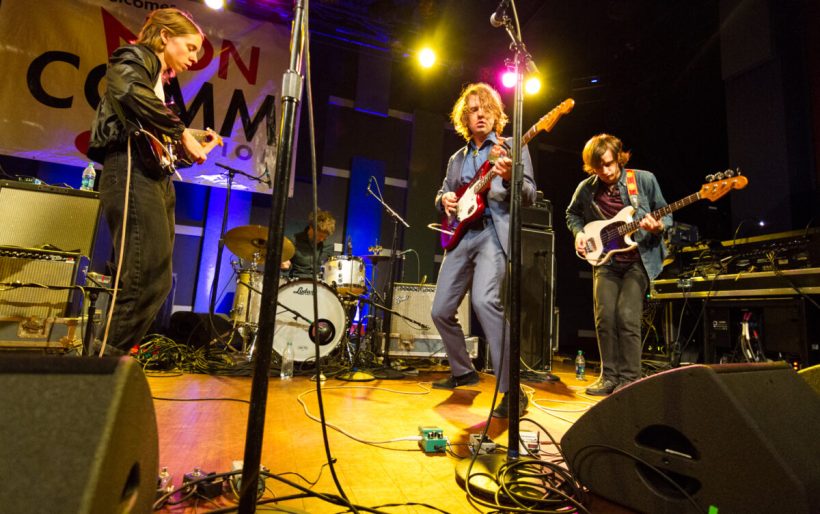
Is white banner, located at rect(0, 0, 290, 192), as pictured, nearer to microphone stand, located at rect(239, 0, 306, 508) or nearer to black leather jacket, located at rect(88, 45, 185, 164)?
black leather jacket, located at rect(88, 45, 185, 164)

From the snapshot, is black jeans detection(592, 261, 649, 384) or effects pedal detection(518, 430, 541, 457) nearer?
effects pedal detection(518, 430, 541, 457)

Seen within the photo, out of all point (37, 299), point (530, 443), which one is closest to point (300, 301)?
point (37, 299)

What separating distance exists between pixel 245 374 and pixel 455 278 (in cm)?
218

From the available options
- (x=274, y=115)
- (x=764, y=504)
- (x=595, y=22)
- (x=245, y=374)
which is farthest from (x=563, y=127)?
(x=764, y=504)

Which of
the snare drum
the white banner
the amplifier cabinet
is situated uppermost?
the white banner

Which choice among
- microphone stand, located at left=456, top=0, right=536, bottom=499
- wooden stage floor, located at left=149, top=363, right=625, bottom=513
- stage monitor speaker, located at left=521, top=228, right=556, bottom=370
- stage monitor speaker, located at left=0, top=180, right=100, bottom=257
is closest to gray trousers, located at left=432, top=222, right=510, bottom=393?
wooden stage floor, located at left=149, top=363, right=625, bottom=513

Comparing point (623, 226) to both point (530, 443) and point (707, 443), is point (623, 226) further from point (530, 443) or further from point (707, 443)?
point (707, 443)

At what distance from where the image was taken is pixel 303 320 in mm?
4449

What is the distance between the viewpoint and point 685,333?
536 cm

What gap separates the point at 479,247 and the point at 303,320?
91.1 inches

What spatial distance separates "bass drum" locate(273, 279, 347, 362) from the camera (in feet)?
14.3

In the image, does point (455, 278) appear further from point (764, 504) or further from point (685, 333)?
point (685, 333)

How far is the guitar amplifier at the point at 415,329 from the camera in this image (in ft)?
16.6

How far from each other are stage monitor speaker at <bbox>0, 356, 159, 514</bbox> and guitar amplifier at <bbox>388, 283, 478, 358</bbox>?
14.1ft
